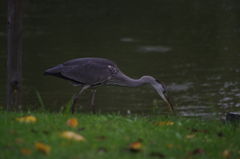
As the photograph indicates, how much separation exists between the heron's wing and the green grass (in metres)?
2.10

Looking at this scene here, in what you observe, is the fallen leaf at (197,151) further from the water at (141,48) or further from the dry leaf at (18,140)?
the water at (141,48)

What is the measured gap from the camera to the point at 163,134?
641cm

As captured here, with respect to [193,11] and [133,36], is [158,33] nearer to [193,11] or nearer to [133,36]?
[133,36]

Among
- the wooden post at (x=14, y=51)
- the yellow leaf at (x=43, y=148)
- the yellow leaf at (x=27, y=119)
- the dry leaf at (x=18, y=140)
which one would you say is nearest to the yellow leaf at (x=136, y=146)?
the yellow leaf at (x=43, y=148)

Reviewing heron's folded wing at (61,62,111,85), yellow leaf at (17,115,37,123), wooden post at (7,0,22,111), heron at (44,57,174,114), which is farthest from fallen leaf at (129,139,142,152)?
heron's folded wing at (61,62,111,85)

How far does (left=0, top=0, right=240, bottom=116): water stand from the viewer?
42.5 ft

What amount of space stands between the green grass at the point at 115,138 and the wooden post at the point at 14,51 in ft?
3.76

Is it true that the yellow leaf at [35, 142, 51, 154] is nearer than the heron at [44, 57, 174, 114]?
Yes

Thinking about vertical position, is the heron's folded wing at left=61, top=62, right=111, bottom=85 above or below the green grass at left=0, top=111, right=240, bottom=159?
above

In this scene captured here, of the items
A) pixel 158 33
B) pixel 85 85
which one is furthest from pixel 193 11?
pixel 85 85

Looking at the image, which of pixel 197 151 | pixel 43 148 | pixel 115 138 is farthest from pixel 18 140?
pixel 197 151

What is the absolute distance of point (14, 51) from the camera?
27.0 ft

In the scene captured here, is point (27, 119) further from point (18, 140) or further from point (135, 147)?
point (135, 147)

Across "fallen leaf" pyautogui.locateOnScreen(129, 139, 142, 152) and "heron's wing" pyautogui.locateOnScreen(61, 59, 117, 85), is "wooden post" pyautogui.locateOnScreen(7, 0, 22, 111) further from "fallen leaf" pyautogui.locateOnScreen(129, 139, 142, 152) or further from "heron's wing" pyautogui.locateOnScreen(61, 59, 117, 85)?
"fallen leaf" pyautogui.locateOnScreen(129, 139, 142, 152)
